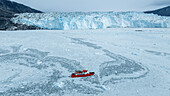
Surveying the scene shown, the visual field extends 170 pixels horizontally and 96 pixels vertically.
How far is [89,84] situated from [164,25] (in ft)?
113

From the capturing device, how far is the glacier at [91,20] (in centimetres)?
2677

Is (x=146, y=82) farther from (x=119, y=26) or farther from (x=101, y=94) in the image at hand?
(x=119, y=26)

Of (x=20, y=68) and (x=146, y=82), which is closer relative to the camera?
(x=146, y=82)

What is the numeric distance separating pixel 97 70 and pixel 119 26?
1103 inches

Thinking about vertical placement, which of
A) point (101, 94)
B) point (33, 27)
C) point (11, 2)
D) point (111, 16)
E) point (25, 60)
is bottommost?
point (101, 94)

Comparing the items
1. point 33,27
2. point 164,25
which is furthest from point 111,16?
point 33,27

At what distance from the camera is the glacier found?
2677cm

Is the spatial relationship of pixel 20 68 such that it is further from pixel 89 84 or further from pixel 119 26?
pixel 119 26

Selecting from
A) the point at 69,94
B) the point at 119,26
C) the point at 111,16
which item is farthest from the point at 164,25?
the point at 69,94

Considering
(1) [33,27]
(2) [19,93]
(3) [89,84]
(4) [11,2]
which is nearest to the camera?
(2) [19,93]

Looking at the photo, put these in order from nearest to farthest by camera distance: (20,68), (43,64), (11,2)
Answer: (20,68) → (43,64) → (11,2)

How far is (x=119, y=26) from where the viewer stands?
29656mm

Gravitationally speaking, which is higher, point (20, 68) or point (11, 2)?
point (11, 2)

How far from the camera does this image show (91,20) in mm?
28062
